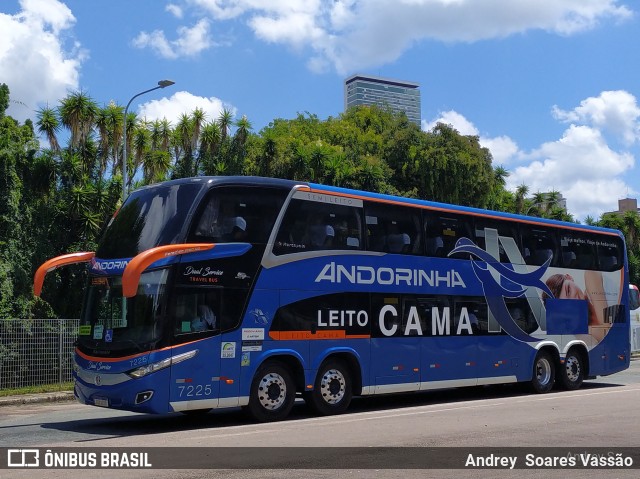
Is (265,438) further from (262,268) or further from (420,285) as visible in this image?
(420,285)

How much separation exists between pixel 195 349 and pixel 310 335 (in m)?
2.51

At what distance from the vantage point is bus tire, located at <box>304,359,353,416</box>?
14.7 m

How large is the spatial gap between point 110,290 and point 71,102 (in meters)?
18.8

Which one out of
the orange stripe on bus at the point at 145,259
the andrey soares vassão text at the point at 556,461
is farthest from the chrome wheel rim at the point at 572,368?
the orange stripe on bus at the point at 145,259

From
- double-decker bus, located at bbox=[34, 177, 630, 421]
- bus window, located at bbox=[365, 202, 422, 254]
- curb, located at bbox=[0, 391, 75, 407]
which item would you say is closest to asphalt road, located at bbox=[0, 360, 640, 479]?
curb, located at bbox=[0, 391, 75, 407]

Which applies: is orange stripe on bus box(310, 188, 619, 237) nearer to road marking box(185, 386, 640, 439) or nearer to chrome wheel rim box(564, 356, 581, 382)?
chrome wheel rim box(564, 356, 581, 382)

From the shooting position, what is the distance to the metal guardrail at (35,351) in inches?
813

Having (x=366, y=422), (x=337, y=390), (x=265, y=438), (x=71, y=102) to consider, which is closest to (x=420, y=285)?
(x=337, y=390)

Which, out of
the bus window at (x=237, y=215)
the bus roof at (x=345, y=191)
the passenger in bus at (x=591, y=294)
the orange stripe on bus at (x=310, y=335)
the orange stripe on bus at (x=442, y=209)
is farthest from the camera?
the passenger in bus at (x=591, y=294)

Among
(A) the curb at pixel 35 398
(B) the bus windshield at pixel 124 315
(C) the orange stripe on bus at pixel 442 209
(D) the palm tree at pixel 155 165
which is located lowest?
(A) the curb at pixel 35 398

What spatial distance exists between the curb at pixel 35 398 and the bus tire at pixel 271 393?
25.6ft

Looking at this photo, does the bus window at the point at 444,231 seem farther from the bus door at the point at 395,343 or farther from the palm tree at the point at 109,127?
the palm tree at the point at 109,127

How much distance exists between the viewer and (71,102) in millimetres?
30031

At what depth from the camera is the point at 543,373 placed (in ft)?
→ 66.0
